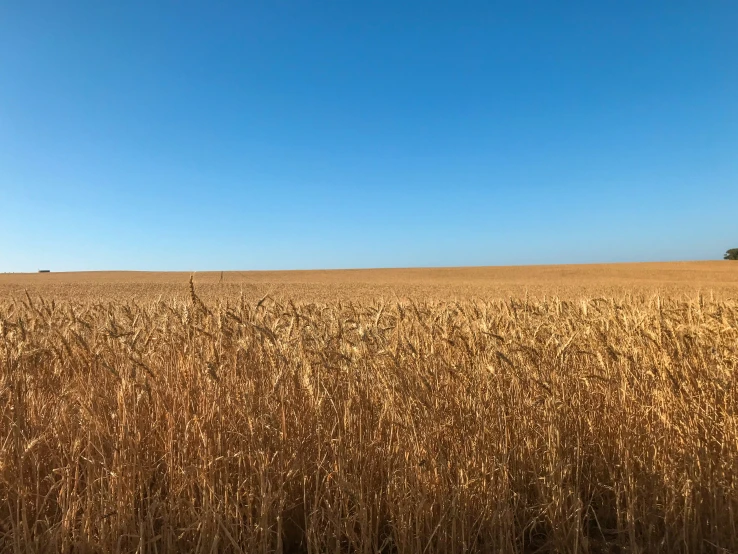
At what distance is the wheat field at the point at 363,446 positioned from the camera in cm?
202

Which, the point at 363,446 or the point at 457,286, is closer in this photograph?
the point at 363,446

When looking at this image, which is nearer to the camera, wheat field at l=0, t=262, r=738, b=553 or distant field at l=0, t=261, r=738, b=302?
wheat field at l=0, t=262, r=738, b=553

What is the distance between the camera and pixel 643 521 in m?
2.23

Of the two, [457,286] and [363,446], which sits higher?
[457,286]

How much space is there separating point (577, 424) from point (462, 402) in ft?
2.46

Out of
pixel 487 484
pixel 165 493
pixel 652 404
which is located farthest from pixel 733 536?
pixel 165 493

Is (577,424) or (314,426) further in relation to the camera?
(577,424)

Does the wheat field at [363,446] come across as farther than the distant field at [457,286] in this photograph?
No

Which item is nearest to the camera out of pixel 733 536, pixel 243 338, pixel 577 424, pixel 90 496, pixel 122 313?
pixel 90 496

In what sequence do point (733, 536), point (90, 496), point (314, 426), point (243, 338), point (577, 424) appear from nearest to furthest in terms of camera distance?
point (90, 496)
point (733, 536)
point (314, 426)
point (577, 424)
point (243, 338)

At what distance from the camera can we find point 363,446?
239cm

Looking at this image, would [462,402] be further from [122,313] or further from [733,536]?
[122,313]

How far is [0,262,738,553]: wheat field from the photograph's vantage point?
2.02m

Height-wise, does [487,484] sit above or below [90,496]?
below
